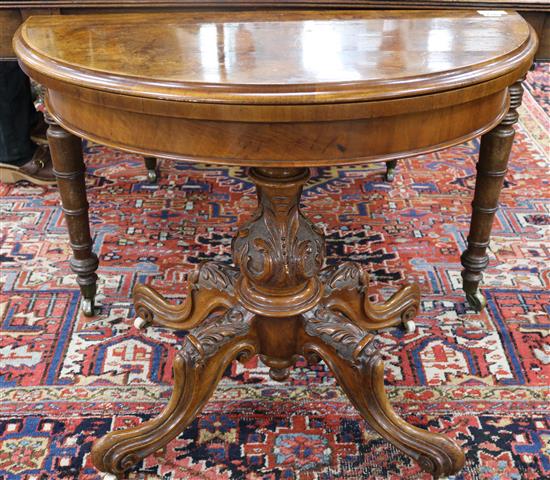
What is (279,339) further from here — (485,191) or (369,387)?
(485,191)

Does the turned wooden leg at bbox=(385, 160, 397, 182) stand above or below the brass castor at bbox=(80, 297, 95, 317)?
above

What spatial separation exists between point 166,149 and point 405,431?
2.43ft

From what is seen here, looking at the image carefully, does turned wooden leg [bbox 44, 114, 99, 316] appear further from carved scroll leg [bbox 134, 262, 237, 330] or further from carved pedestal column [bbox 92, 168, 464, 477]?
carved pedestal column [bbox 92, 168, 464, 477]

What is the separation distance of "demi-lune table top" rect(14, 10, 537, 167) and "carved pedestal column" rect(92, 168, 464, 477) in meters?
0.26

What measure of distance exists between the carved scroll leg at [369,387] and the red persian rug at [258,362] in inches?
2.7

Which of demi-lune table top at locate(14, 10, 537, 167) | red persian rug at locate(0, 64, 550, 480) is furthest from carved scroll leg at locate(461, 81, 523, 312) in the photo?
demi-lune table top at locate(14, 10, 537, 167)

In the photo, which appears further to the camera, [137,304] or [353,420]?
[137,304]

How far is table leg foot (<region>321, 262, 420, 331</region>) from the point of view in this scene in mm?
1685

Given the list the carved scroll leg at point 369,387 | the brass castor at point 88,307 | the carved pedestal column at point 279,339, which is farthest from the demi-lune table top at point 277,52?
the brass castor at point 88,307

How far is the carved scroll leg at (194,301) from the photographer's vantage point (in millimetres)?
1690

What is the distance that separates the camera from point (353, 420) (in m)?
1.57

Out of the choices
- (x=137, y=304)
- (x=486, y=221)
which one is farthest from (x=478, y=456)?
(x=137, y=304)

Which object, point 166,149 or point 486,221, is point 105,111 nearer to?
point 166,149

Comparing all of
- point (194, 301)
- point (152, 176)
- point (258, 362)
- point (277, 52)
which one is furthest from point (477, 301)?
point (152, 176)
